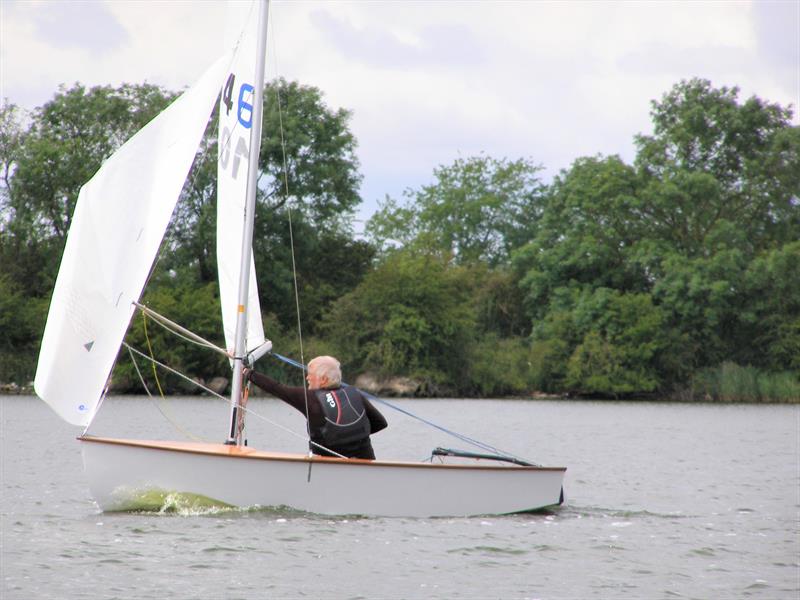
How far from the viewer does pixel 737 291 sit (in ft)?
159

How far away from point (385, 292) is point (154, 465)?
37.6 m

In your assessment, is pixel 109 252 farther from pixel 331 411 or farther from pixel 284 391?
pixel 331 411

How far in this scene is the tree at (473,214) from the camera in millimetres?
69250

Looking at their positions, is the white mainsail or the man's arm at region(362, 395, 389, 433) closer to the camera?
the man's arm at region(362, 395, 389, 433)

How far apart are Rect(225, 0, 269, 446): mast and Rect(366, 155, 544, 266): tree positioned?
5560cm

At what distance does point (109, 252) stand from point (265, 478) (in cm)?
253

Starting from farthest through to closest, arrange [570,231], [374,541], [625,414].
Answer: [570,231], [625,414], [374,541]

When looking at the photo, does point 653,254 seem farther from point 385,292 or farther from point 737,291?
point 385,292

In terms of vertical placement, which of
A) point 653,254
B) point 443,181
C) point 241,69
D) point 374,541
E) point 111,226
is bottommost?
point 374,541

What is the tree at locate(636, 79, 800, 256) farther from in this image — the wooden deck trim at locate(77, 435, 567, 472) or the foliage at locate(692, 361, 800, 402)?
the wooden deck trim at locate(77, 435, 567, 472)

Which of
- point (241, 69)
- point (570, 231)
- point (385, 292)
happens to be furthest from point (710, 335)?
point (241, 69)

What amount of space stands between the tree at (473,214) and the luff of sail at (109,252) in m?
55.9

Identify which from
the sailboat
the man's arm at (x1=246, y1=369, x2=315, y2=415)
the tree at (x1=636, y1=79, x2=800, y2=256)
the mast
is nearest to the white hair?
the man's arm at (x1=246, y1=369, x2=315, y2=415)

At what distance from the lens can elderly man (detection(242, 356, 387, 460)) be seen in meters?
11.8
